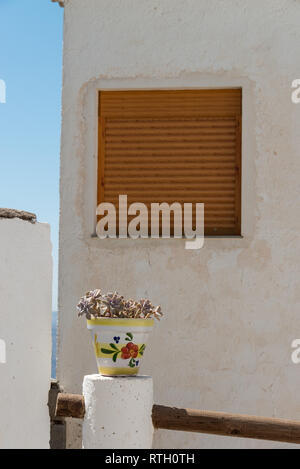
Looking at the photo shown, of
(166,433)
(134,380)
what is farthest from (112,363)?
(166,433)

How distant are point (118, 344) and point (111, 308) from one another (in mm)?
261

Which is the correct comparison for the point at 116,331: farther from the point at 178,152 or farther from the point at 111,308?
the point at 178,152

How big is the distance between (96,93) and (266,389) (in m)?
3.28

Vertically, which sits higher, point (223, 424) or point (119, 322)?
point (119, 322)

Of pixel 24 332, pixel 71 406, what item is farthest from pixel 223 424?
pixel 24 332

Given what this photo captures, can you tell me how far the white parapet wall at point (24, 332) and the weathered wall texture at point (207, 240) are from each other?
132 centimetres

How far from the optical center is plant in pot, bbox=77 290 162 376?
4992 millimetres

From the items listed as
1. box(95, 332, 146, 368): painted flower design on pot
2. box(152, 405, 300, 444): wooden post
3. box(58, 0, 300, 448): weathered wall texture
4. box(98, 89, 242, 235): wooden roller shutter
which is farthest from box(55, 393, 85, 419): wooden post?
box(98, 89, 242, 235): wooden roller shutter

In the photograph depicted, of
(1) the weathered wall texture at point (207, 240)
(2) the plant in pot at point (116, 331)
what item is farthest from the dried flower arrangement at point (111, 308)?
(1) the weathered wall texture at point (207, 240)

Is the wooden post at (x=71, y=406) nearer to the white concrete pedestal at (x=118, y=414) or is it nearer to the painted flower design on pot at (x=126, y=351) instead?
the white concrete pedestal at (x=118, y=414)

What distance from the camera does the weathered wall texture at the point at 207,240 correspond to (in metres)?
6.63

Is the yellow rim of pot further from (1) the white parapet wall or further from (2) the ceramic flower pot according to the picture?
(1) the white parapet wall

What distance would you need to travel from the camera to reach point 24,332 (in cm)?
518

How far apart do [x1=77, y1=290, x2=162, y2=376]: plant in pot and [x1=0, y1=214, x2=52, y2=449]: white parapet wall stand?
463 mm
